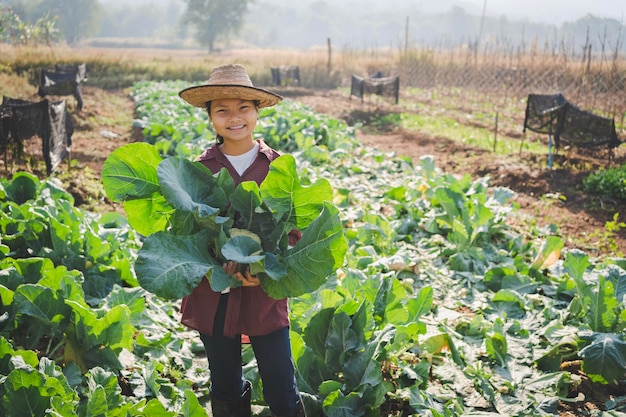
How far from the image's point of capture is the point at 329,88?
24.0 metres

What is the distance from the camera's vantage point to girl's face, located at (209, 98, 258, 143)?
76.4 inches

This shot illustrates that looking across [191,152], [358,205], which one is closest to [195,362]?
[358,205]

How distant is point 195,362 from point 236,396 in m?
0.97

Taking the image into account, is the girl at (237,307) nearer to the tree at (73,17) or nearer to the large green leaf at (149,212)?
the large green leaf at (149,212)

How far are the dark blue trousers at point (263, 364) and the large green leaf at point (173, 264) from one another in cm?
28

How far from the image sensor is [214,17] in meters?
66.9

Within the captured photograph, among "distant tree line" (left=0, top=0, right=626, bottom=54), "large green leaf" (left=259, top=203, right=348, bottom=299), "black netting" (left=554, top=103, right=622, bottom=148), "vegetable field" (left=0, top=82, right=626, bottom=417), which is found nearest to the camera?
"large green leaf" (left=259, top=203, right=348, bottom=299)

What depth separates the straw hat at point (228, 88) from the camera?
74.9 inches

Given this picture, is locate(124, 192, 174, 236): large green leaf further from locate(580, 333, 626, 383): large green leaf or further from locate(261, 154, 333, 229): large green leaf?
locate(580, 333, 626, 383): large green leaf

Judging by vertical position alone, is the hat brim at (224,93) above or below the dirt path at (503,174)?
above

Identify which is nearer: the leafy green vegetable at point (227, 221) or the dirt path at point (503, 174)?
the leafy green vegetable at point (227, 221)

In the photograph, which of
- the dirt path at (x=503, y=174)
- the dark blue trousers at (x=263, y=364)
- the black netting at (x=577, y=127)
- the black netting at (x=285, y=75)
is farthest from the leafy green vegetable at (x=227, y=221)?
the black netting at (x=285, y=75)

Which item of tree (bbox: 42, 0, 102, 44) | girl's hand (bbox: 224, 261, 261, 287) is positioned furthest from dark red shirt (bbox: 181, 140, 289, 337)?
tree (bbox: 42, 0, 102, 44)

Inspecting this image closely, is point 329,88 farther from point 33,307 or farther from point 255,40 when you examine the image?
point 255,40
